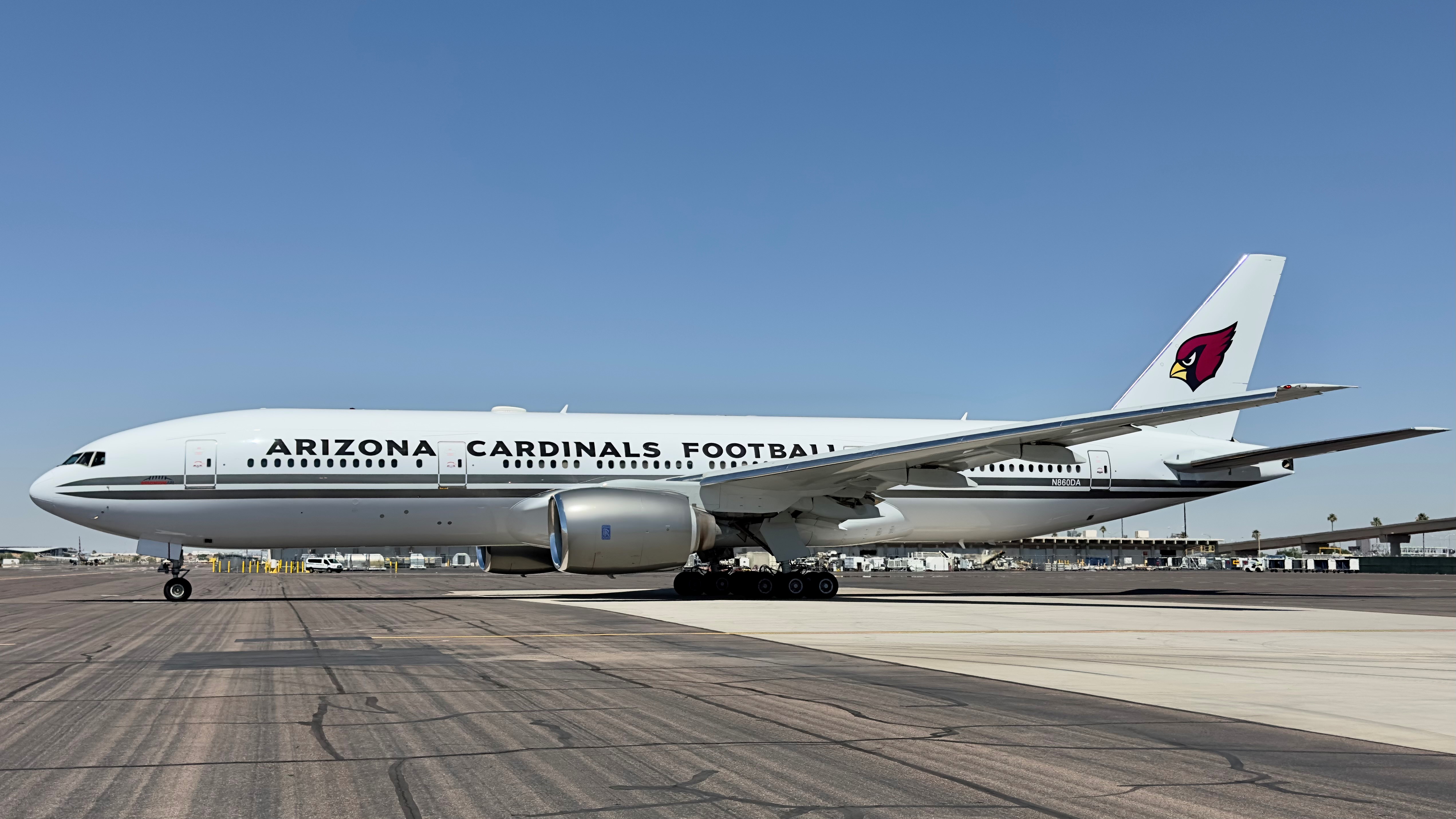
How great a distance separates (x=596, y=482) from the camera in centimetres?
2781

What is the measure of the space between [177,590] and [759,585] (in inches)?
536

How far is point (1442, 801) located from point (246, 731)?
738 cm

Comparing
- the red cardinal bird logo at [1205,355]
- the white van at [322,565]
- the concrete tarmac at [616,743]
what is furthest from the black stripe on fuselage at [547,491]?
the white van at [322,565]

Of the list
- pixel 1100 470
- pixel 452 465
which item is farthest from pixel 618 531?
pixel 1100 470

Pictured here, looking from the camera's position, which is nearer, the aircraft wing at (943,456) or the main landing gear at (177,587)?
the aircraft wing at (943,456)

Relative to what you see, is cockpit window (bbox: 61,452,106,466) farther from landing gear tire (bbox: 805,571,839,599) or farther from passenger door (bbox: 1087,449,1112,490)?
passenger door (bbox: 1087,449,1112,490)

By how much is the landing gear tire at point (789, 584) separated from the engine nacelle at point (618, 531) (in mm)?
3682

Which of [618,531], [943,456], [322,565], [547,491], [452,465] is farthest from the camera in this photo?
[322,565]

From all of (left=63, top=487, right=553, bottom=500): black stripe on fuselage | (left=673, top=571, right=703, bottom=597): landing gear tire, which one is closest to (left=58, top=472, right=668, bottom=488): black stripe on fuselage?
(left=63, top=487, right=553, bottom=500): black stripe on fuselage

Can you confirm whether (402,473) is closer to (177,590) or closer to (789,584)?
(177,590)

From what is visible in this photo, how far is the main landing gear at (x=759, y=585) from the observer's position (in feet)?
92.5

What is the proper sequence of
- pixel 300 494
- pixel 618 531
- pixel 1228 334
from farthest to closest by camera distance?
pixel 1228 334 < pixel 300 494 < pixel 618 531

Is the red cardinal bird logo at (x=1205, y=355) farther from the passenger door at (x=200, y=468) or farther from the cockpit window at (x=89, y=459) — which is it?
the cockpit window at (x=89, y=459)

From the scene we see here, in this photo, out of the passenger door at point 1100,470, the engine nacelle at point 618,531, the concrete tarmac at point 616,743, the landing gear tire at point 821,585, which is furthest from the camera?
the passenger door at point 1100,470
